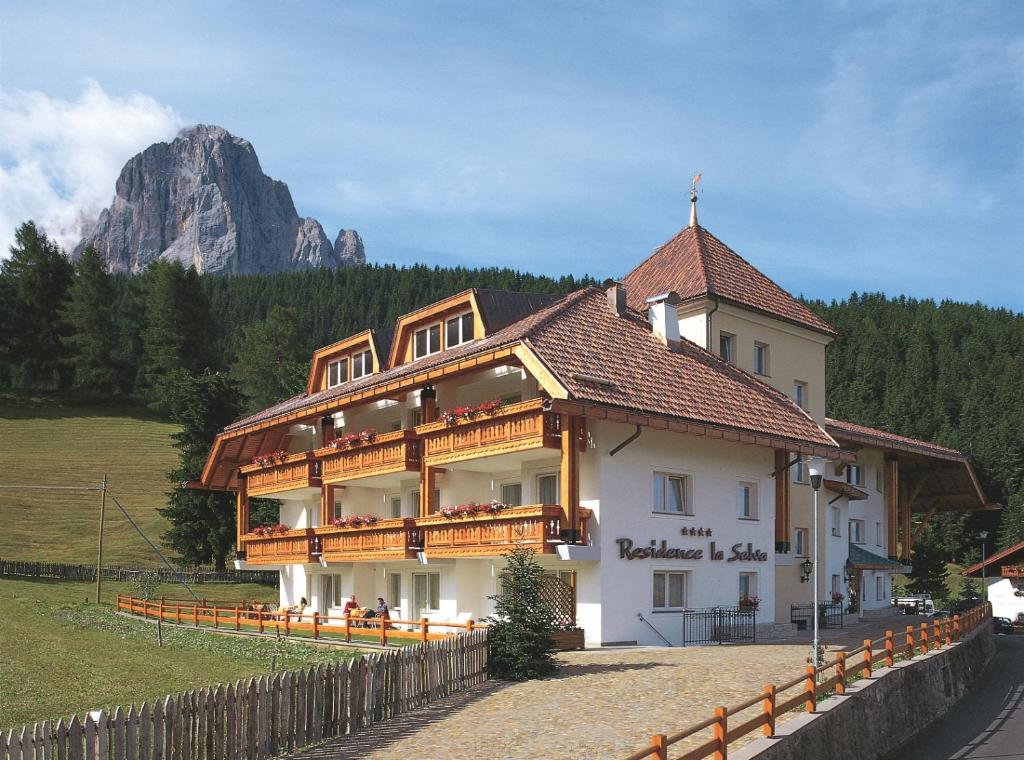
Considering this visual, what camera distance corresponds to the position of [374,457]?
34812 mm

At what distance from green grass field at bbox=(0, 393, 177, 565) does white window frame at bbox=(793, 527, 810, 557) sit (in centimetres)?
3837

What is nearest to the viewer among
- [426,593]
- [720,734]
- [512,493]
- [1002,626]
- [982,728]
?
[720,734]

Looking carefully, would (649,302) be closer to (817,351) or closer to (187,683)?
(817,351)

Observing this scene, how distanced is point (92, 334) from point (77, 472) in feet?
94.9

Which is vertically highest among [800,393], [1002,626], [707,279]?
[707,279]

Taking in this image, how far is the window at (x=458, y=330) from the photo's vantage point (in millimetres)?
34750

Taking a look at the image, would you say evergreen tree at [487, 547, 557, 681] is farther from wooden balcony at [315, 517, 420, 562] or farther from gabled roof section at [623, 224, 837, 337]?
gabled roof section at [623, 224, 837, 337]

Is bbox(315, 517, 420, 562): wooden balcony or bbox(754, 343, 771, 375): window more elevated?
bbox(754, 343, 771, 375): window

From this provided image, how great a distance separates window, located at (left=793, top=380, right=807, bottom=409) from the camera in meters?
39.9

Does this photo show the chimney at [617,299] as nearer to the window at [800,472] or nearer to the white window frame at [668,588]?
the white window frame at [668,588]

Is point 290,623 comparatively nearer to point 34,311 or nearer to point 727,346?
point 727,346

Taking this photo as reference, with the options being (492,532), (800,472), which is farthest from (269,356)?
(492,532)

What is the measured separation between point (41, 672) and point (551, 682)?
39.5 feet

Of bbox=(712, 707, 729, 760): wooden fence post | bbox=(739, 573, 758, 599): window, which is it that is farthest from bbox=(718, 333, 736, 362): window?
bbox=(712, 707, 729, 760): wooden fence post
